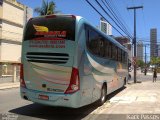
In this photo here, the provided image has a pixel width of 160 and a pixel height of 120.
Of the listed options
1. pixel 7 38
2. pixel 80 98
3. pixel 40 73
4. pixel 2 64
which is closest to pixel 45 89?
pixel 40 73

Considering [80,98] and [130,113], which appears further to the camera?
[130,113]

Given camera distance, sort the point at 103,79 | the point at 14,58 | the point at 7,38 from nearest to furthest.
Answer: the point at 103,79 < the point at 7,38 < the point at 14,58

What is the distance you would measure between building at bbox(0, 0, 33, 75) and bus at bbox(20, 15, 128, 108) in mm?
28839

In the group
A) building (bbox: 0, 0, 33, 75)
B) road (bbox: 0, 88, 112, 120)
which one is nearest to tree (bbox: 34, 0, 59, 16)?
building (bbox: 0, 0, 33, 75)

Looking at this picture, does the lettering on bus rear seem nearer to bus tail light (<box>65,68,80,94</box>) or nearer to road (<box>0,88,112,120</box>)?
bus tail light (<box>65,68,80,94</box>)

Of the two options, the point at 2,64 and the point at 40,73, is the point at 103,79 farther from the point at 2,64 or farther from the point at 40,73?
the point at 2,64

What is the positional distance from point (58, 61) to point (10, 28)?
33.6m

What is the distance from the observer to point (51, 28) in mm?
10516

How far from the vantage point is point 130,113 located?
11.6 meters

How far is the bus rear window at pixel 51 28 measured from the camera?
10.3 meters

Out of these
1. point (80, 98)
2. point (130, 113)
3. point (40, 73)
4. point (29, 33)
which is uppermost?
point (29, 33)

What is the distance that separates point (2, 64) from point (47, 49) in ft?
70.3

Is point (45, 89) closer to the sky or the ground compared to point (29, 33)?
closer to the ground

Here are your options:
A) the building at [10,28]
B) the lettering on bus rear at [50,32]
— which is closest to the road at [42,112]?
the lettering on bus rear at [50,32]
